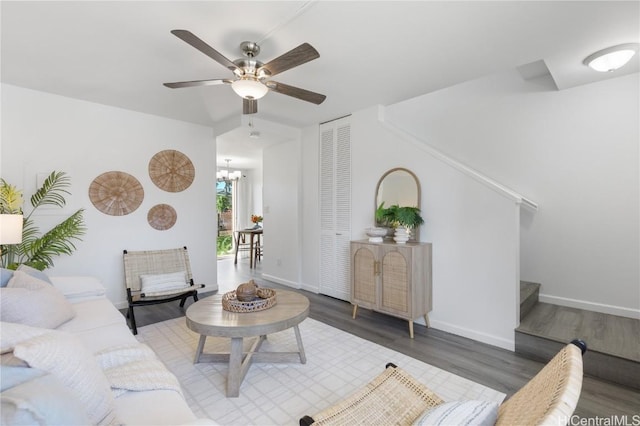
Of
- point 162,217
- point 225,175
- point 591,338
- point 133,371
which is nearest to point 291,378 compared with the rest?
point 133,371

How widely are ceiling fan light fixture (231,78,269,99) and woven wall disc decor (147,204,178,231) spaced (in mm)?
2788

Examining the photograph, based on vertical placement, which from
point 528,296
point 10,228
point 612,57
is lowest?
point 528,296

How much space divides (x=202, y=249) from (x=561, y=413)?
15.0 ft

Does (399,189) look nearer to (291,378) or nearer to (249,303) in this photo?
(249,303)

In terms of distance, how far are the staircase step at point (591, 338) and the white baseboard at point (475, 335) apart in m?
0.08

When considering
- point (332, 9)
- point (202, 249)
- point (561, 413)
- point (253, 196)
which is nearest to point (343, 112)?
point (332, 9)

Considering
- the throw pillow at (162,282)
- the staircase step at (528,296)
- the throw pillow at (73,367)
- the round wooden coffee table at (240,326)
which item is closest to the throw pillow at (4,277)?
the round wooden coffee table at (240,326)

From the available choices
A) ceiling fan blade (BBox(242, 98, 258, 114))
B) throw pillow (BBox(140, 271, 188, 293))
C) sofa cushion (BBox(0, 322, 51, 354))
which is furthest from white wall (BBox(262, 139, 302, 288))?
sofa cushion (BBox(0, 322, 51, 354))

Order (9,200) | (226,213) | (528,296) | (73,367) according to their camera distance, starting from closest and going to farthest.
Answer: (73,367) → (9,200) → (528,296) → (226,213)

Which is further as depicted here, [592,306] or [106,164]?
[106,164]

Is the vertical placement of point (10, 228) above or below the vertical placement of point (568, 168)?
below

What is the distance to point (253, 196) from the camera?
28.5ft

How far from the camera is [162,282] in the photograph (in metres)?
3.45

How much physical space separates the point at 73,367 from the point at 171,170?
12.2ft
